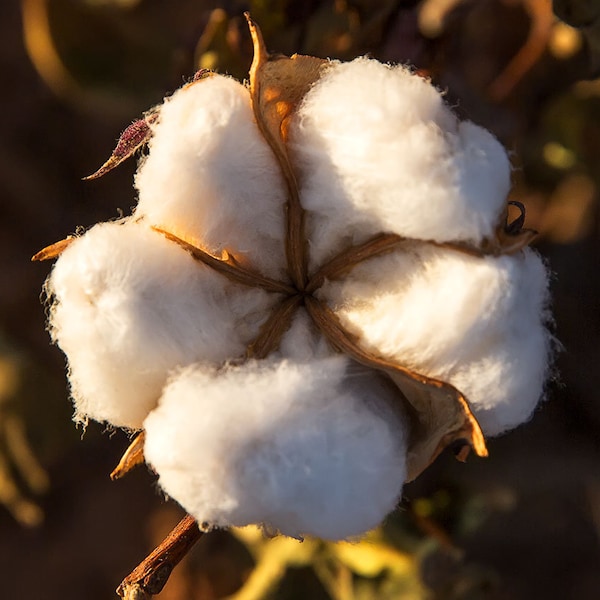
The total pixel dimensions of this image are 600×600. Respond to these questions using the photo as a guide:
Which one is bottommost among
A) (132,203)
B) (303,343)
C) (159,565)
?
(132,203)

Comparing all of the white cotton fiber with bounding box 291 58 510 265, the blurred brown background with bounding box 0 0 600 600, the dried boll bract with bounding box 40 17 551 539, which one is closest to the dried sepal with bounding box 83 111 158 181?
the dried boll bract with bounding box 40 17 551 539

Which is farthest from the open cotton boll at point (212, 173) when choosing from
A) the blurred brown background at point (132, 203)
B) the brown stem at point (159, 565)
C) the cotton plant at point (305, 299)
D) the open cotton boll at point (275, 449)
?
the blurred brown background at point (132, 203)

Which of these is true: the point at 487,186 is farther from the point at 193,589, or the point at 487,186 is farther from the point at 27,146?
the point at 27,146

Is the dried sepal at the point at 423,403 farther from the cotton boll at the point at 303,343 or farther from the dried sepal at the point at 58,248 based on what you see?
the dried sepal at the point at 58,248

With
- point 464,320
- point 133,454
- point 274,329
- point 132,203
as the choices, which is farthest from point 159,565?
point 132,203

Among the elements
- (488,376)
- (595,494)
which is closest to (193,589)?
Result: (595,494)

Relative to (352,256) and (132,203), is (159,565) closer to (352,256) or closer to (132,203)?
(352,256)
